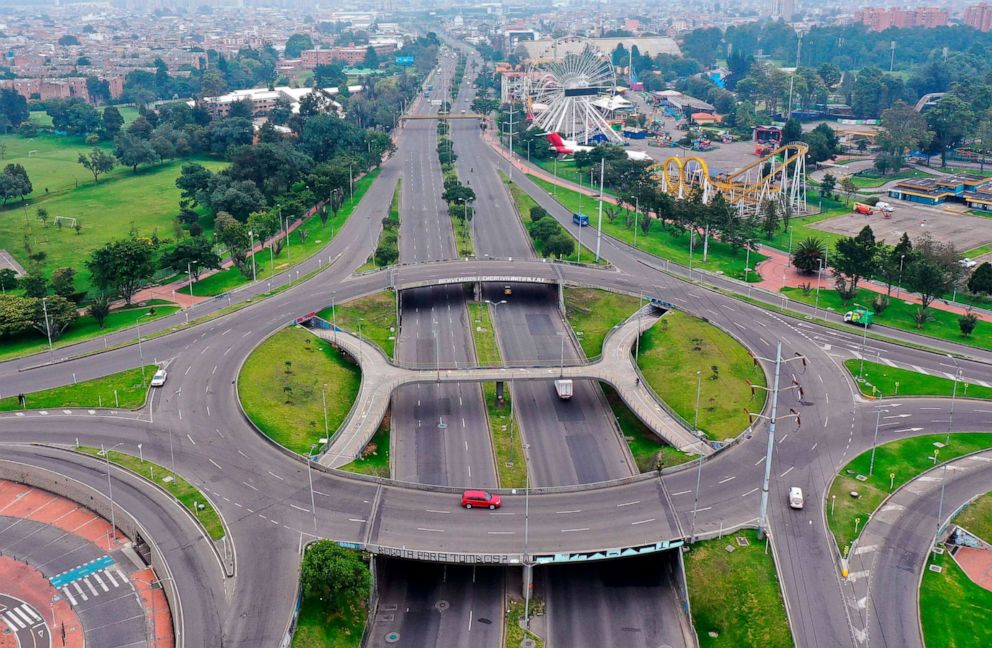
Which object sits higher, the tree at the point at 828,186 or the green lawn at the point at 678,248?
the tree at the point at 828,186

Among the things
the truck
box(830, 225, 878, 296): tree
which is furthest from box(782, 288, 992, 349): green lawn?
box(830, 225, 878, 296): tree

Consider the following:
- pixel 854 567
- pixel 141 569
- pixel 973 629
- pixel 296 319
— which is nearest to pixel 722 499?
pixel 854 567

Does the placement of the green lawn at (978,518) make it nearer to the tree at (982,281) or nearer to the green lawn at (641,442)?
the green lawn at (641,442)

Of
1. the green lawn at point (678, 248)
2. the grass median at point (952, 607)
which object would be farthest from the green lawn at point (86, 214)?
the grass median at point (952, 607)

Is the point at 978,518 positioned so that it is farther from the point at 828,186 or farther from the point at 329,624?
the point at 828,186

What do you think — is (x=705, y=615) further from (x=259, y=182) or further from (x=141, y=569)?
(x=259, y=182)

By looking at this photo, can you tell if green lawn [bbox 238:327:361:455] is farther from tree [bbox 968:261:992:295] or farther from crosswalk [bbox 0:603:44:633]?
tree [bbox 968:261:992:295]
